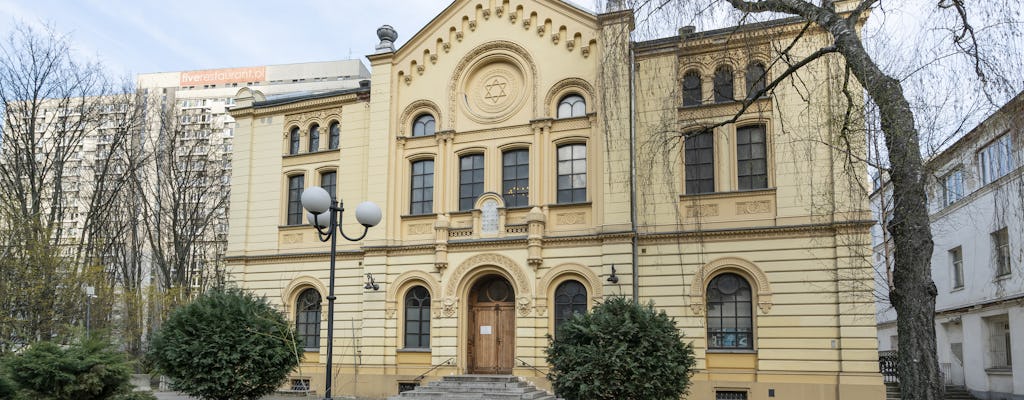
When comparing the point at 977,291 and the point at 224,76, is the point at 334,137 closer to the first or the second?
the point at 977,291

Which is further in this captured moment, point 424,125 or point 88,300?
point 88,300

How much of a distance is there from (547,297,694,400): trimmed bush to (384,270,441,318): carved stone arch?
23.6 feet

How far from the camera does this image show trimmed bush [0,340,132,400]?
43.3 ft

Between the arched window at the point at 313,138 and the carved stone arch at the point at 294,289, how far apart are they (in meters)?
4.26

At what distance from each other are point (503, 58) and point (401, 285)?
7.30 metres

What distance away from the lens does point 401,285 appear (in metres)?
23.3

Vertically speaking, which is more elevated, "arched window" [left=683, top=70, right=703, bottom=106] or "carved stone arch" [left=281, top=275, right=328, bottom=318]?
"arched window" [left=683, top=70, right=703, bottom=106]

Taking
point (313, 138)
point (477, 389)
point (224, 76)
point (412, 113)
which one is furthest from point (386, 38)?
point (224, 76)

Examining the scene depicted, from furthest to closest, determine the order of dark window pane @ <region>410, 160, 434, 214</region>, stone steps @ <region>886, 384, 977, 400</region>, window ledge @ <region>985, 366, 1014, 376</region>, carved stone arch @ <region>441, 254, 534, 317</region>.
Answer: stone steps @ <region>886, 384, 977, 400</region>, window ledge @ <region>985, 366, 1014, 376</region>, dark window pane @ <region>410, 160, 434, 214</region>, carved stone arch @ <region>441, 254, 534, 317</region>

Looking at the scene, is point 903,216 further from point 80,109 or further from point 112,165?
point 112,165

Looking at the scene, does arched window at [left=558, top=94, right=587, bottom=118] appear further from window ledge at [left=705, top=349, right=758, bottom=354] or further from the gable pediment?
window ledge at [left=705, top=349, right=758, bottom=354]

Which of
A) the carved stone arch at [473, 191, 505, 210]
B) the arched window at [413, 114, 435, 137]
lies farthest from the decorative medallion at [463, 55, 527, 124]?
the carved stone arch at [473, 191, 505, 210]

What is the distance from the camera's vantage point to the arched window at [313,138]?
26.1 meters

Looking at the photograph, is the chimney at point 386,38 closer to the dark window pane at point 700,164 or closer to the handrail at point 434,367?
the handrail at point 434,367
